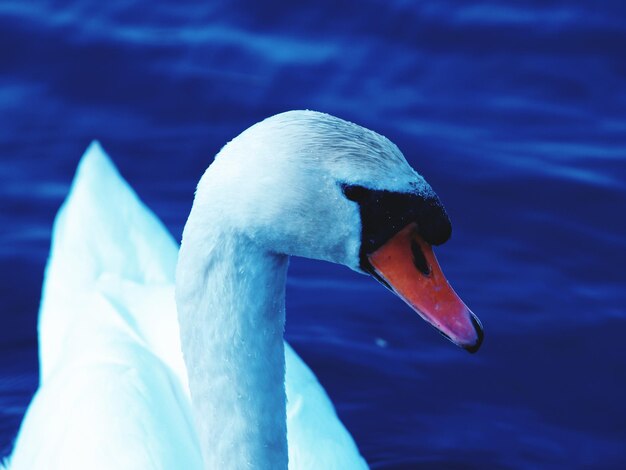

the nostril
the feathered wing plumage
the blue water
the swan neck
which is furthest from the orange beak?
the blue water

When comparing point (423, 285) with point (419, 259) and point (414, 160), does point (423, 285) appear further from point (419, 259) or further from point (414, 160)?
point (414, 160)

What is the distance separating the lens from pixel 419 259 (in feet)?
8.35

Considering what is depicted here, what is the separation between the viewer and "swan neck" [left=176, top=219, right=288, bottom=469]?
2549 millimetres

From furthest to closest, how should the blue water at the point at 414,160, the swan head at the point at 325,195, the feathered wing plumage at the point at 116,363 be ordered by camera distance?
the blue water at the point at 414,160, the feathered wing plumage at the point at 116,363, the swan head at the point at 325,195

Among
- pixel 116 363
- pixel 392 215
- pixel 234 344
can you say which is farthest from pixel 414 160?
pixel 392 215

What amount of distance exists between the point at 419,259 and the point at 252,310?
1.29 feet

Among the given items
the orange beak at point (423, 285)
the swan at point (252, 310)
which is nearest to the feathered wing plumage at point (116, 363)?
the swan at point (252, 310)

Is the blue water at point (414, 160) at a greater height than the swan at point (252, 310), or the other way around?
the blue water at point (414, 160)

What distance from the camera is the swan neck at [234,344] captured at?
255 cm

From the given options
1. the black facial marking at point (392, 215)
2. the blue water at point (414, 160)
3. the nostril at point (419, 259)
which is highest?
the blue water at point (414, 160)

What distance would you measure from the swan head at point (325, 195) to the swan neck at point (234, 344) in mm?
87

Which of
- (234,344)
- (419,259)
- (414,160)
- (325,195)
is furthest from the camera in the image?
(414,160)

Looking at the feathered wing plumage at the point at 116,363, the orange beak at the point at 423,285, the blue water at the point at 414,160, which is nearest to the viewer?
the orange beak at the point at 423,285

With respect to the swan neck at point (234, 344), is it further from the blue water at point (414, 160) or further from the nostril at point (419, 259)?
the blue water at point (414, 160)
